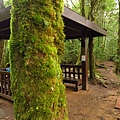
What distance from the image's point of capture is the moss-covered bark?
5.22ft

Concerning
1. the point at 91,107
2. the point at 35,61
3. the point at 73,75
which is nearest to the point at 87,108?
the point at 91,107

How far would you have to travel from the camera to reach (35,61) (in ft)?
5.25

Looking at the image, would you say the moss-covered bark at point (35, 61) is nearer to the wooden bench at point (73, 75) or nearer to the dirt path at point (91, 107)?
the dirt path at point (91, 107)

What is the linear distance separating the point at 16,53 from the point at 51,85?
0.60 m

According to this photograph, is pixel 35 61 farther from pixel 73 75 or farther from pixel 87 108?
pixel 73 75

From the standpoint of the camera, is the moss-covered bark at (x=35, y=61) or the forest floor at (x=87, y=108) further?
the forest floor at (x=87, y=108)

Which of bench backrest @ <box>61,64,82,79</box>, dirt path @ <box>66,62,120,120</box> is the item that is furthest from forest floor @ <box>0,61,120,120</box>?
bench backrest @ <box>61,64,82,79</box>

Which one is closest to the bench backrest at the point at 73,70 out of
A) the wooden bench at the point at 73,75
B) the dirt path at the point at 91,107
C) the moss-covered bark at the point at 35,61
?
the wooden bench at the point at 73,75

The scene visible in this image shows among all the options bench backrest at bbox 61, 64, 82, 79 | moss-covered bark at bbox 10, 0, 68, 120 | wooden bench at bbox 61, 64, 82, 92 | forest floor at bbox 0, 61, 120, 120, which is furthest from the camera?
bench backrest at bbox 61, 64, 82, 79

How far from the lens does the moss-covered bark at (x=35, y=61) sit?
1592 millimetres

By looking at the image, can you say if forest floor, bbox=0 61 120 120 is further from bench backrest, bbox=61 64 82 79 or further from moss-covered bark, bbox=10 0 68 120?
moss-covered bark, bbox=10 0 68 120

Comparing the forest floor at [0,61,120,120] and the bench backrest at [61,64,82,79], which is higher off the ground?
the bench backrest at [61,64,82,79]

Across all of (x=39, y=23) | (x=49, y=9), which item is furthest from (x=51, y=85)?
(x=49, y=9)

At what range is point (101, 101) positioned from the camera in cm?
458
